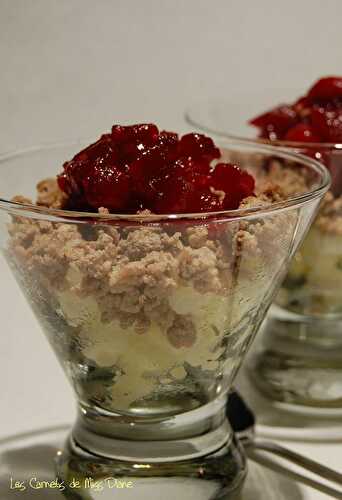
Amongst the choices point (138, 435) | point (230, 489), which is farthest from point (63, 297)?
point (230, 489)

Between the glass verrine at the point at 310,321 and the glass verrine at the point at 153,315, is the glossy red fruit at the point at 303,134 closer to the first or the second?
the glass verrine at the point at 310,321

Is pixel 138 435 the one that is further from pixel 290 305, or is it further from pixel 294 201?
pixel 290 305

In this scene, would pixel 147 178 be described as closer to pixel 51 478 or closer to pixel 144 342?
pixel 144 342

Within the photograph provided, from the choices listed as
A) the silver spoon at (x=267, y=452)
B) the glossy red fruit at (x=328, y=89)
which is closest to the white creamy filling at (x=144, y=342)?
the silver spoon at (x=267, y=452)

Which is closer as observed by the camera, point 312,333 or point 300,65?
point 312,333

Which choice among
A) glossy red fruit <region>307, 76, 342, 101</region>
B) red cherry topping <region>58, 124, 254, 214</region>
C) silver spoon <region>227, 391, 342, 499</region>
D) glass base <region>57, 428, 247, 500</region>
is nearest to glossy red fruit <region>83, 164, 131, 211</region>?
red cherry topping <region>58, 124, 254, 214</region>

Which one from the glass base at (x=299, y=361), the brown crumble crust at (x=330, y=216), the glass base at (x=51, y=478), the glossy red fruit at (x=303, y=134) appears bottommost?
the glass base at (x=299, y=361)
